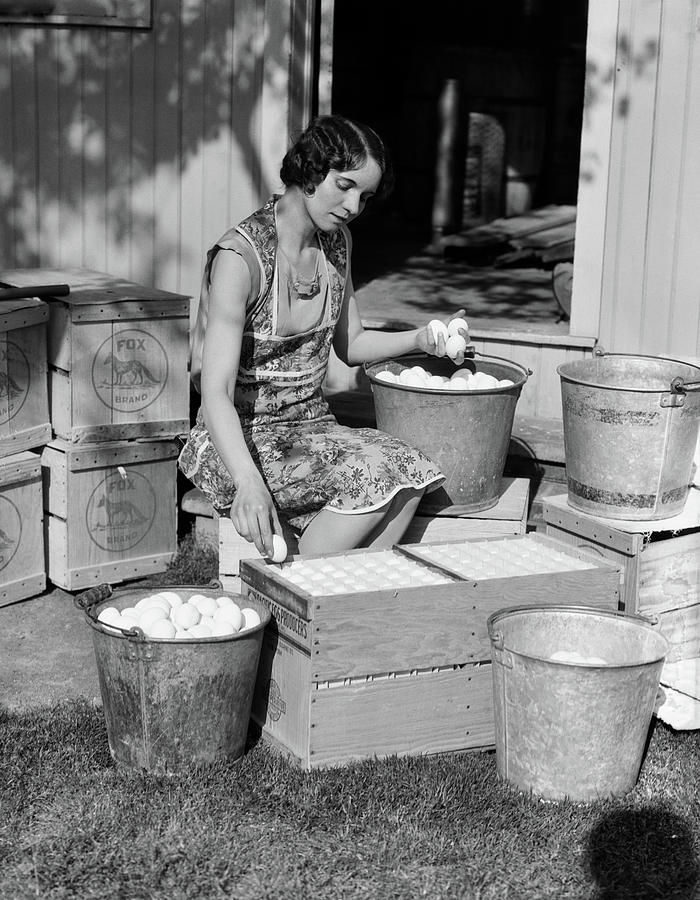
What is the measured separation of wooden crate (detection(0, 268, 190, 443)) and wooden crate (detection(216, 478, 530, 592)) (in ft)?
2.72

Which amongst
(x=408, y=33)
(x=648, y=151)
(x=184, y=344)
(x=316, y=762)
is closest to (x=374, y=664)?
(x=316, y=762)

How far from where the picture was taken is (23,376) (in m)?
4.84

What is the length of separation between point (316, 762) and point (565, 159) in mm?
9483

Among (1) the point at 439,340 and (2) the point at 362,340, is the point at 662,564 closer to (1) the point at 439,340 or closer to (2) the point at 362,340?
(1) the point at 439,340

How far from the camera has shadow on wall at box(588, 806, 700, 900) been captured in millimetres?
3070

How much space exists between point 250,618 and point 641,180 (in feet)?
9.15

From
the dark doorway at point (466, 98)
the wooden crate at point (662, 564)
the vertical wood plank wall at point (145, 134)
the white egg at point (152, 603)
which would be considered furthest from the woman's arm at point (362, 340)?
the dark doorway at point (466, 98)

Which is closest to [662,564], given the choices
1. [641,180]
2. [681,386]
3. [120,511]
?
[681,386]

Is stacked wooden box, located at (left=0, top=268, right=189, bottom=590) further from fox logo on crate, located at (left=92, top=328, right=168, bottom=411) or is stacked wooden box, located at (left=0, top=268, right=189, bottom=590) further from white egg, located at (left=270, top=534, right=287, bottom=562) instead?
white egg, located at (left=270, top=534, right=287, bottom=562)

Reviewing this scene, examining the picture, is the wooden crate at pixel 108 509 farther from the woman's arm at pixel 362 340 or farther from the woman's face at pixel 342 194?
the woman's face at pixel 342 194

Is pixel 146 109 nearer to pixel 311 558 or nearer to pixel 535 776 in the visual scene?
pixel 311 558

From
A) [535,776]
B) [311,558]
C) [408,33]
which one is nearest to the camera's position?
[535,776]

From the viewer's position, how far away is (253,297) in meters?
4.11

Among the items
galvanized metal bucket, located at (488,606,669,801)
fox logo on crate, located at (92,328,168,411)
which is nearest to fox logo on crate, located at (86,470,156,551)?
fox logo on crate, located at (92,328,168,411)
